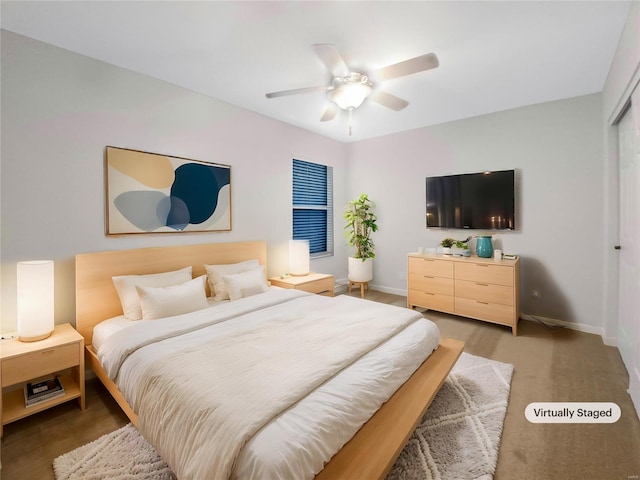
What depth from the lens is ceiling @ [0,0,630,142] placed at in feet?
6.22

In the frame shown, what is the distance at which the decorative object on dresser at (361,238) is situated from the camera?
15.5 feet

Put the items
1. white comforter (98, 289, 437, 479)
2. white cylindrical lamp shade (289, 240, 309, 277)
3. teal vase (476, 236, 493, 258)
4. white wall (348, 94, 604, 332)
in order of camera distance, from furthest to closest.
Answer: white cylindrical lamp shade (289, 240, 309, 277) → teal vase (476, 236, 493, 258) → white wall (348, 94, 604, 332) → white comforter (98, 289, 437, 479)

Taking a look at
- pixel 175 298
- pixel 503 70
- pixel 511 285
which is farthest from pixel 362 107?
pixel 175 298

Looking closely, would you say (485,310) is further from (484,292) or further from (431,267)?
(431,267)

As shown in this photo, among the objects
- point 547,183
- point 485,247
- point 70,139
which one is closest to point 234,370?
point 70,139

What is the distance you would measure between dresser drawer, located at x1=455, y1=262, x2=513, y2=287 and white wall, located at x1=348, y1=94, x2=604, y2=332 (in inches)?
24.0

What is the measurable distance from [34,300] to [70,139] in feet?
4.09

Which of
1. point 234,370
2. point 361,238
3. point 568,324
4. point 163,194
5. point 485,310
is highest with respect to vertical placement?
point 163,194

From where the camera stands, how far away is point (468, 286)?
11.7 feet

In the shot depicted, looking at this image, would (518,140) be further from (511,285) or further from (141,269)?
(141,269)

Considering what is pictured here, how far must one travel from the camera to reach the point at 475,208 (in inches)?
153

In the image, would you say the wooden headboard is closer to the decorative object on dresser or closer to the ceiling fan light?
the ceiling fan light

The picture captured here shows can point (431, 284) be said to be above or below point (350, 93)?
below

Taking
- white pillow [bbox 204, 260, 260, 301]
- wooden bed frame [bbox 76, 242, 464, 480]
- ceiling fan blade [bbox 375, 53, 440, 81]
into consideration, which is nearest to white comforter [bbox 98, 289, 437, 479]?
wooden bed frame [bbox 76, 242, 464, 480]
